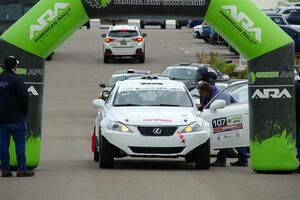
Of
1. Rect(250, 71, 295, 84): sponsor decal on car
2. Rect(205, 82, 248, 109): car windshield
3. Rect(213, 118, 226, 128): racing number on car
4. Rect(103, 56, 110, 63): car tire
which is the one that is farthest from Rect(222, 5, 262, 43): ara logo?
Rect(103, 56, 110, 63): car tire

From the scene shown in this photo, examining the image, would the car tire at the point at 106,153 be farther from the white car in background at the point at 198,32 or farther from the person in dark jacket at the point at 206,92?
the white car in background at the point at 198,32

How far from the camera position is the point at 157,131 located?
56.8 feet

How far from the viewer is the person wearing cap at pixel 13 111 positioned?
16328 mm

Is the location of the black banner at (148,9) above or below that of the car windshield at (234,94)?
→ above

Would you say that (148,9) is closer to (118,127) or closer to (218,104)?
(118,127)

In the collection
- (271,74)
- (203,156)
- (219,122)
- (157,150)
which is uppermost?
(271,74)

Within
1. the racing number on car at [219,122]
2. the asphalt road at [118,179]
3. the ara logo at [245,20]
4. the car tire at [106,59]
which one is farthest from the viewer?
the car tire at [106,59]

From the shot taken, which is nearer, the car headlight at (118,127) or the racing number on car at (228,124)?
the car headlight at (118,127)

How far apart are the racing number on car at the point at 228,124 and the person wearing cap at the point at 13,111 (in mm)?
4306

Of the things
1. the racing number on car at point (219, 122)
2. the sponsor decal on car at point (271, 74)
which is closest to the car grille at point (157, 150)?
the sponsor decal on car at point (271, 74)

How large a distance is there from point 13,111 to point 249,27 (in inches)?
147

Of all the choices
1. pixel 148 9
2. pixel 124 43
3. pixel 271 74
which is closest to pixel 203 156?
pixel 271 74

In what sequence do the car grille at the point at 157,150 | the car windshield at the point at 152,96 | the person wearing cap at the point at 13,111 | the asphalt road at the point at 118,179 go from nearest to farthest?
the asphalt road at the point at 118,179 < the person wearing cap at the point at 13,111 < the car grille at the point at 157,150 < the car windshield at the point at 152,96

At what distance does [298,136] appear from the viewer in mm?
17625
